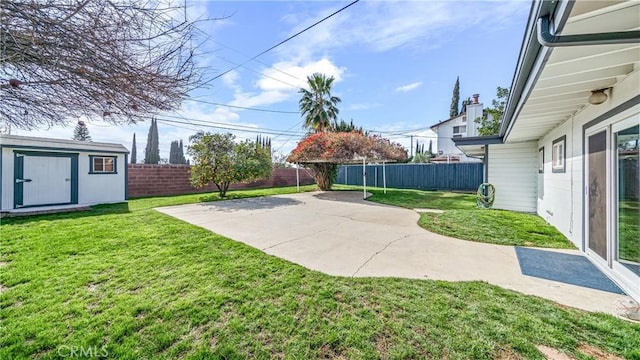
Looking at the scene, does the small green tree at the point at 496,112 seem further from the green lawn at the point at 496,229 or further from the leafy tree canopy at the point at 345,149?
the green lawn at the point at 496,229

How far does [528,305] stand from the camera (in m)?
2.53

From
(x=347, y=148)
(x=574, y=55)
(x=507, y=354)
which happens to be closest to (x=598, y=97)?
(x=574, y=55)

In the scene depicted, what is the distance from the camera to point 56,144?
905cm

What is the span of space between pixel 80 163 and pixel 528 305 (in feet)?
43.0

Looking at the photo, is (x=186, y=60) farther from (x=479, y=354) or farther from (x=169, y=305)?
(x=479, y=354)

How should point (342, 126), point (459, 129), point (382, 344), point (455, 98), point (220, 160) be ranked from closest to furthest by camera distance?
point (382, 344) < point (220, 160) < point (342, 126) < point (459, 129) < point (455, 98)

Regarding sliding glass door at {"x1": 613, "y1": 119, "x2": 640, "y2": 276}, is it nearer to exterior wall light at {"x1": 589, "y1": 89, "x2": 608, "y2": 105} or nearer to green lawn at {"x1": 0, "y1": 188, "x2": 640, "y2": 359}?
exterior wall light at {"x1": 589, "y1": 89, "x2": 608, "y2": 105}

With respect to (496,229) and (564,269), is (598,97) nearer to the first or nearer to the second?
(564,269)

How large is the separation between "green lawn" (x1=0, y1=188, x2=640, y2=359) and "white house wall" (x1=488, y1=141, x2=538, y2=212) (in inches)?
271

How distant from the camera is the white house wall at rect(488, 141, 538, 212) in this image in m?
8.03

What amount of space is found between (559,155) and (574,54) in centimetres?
454

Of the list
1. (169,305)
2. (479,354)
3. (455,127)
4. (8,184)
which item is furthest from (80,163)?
(455,127)

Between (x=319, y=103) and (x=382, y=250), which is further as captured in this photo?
(x=319, y=103)

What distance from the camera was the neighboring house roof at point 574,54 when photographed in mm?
1689
